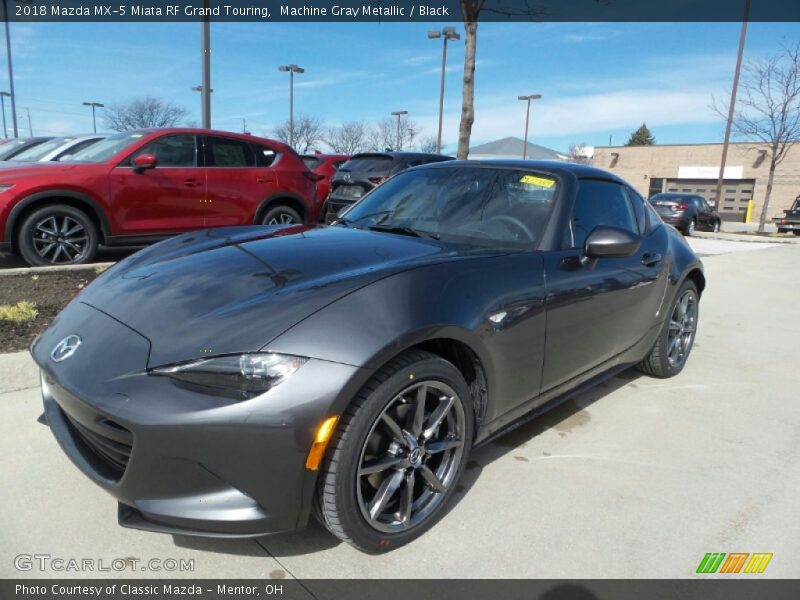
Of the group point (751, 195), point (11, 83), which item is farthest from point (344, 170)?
point (751, 195)

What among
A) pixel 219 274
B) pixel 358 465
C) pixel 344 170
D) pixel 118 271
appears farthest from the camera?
pixel 344 170

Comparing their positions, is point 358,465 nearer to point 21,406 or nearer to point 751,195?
point 21,406

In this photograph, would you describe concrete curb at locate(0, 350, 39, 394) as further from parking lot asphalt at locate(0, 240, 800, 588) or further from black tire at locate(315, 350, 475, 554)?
black tire at locate(315, 350, 475, 554)

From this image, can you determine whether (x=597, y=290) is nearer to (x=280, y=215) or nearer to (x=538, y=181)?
(x=538, y=181)

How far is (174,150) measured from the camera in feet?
21.9

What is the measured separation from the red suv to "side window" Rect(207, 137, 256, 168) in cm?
1

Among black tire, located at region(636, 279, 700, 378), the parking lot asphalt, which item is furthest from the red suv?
black tire, located at region(636, 279, 700, 378)

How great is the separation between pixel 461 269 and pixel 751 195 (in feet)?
147

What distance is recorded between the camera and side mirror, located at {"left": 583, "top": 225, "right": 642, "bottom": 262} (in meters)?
2.83

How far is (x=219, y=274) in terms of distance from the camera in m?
2.29

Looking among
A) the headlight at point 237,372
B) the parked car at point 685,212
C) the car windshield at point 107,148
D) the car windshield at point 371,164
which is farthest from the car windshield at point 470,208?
the parked car at point 685,212

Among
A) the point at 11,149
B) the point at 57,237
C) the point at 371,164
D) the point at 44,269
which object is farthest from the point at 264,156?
the point at 11,149

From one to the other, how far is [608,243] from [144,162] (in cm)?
516

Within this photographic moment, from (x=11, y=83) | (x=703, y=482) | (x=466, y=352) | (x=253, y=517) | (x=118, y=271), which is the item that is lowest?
(x=703, y=482)
